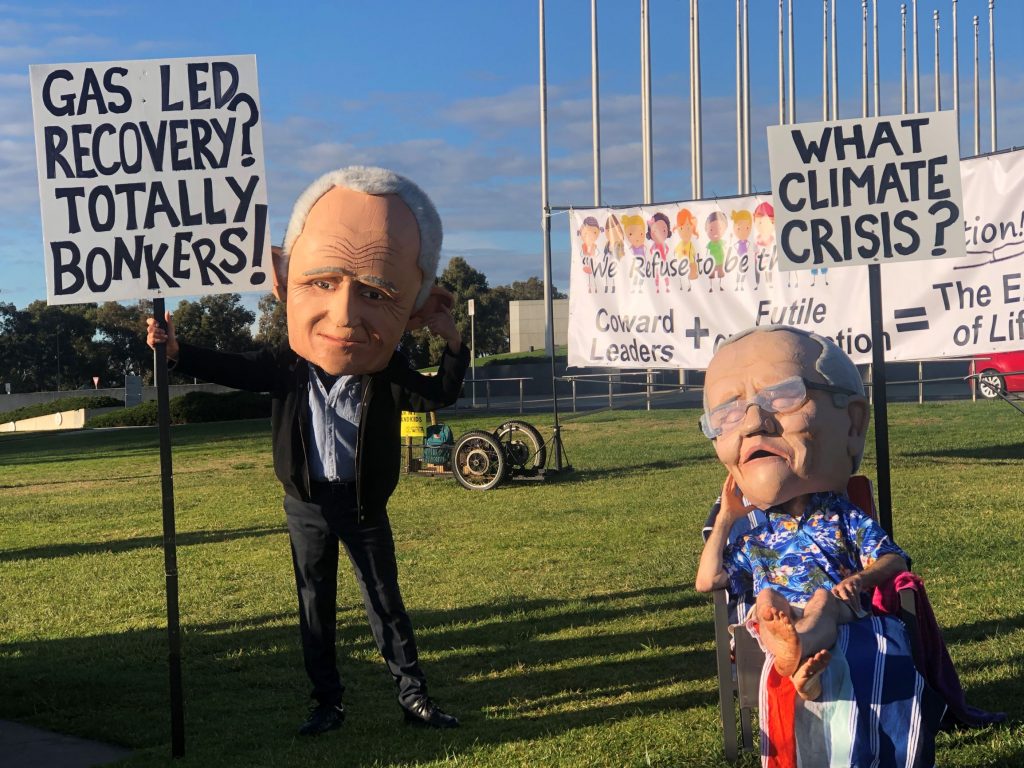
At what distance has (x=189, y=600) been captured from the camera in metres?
8.15

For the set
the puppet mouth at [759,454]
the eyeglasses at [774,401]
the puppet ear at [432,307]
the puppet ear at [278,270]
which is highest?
the puppet ear at [278,270]

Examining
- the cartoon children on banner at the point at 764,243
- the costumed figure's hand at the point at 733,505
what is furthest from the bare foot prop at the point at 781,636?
the cartoon children on banner at the point at 764,243

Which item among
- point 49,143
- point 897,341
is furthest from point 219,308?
point 49,143

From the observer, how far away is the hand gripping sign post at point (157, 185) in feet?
15.7

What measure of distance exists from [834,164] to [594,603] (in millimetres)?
3379

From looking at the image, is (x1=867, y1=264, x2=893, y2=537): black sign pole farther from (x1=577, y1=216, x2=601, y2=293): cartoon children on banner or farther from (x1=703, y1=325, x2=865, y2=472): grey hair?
(x1=577, y1=216, x2=601, y2=293): cartoon children on banner

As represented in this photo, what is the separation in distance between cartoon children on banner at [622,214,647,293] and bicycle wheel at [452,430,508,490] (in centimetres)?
233

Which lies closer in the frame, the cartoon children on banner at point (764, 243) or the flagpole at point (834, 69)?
the cartoon children on banner at point (764, 243)

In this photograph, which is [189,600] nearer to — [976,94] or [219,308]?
[976,94]

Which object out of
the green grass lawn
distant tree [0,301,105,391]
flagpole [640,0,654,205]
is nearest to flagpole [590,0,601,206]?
flagpole [640,0,654,205]

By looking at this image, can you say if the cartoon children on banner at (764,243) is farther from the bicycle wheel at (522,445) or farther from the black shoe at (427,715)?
the black shoe at (427,715)

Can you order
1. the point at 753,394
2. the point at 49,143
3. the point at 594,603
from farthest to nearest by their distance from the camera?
the point at 594,603
the point at 49,143
the point at 753,394

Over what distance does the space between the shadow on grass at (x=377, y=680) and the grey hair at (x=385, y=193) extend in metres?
1.84

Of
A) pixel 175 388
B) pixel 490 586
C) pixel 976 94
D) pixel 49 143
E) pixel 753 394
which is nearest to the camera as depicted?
pixel 753 394
